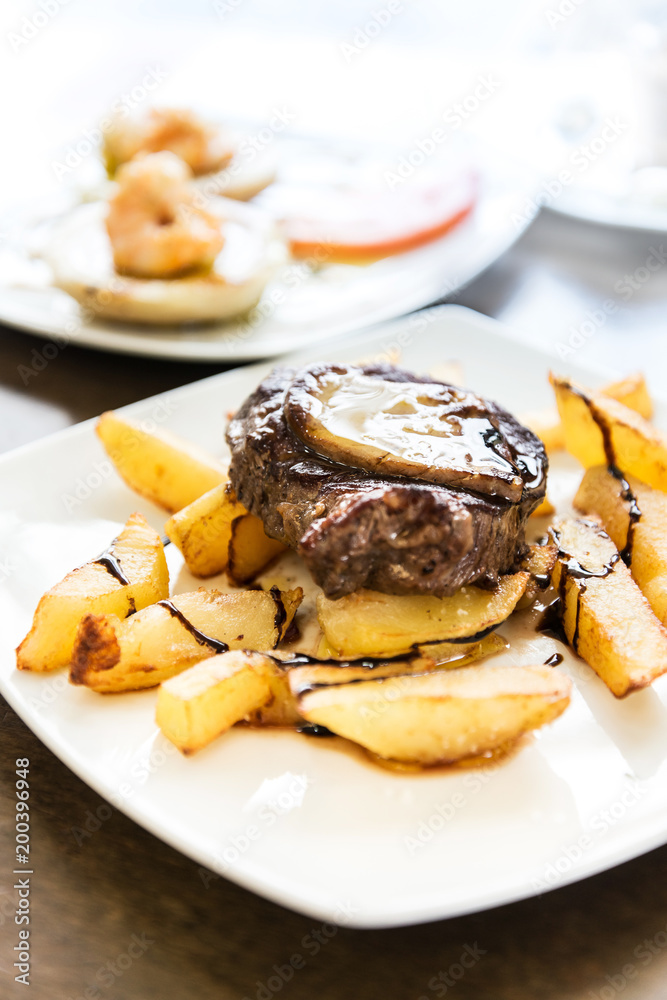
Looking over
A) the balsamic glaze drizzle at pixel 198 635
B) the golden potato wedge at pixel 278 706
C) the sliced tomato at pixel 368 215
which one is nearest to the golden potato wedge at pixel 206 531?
the balsamic glaze drizzle at pixel 198 635

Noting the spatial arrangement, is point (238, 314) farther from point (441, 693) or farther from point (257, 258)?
point (441, 693)

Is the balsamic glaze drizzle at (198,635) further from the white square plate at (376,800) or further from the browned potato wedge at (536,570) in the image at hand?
the browned potato wedge at (536,570)

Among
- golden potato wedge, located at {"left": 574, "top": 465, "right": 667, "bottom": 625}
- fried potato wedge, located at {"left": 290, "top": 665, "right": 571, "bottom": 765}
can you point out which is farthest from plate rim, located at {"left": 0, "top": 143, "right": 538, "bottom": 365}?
fried potato wedge, located at {"left": 290, "top": 665, "right": 571, "bottom": 765}

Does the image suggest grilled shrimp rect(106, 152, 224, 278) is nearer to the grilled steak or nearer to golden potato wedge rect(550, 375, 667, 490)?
the grilled steak

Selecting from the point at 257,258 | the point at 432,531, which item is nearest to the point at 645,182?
the point at 257,258

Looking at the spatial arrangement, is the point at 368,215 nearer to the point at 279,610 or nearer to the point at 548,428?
the point at 548,428

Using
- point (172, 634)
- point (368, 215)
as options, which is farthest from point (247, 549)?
point (368, 215)
